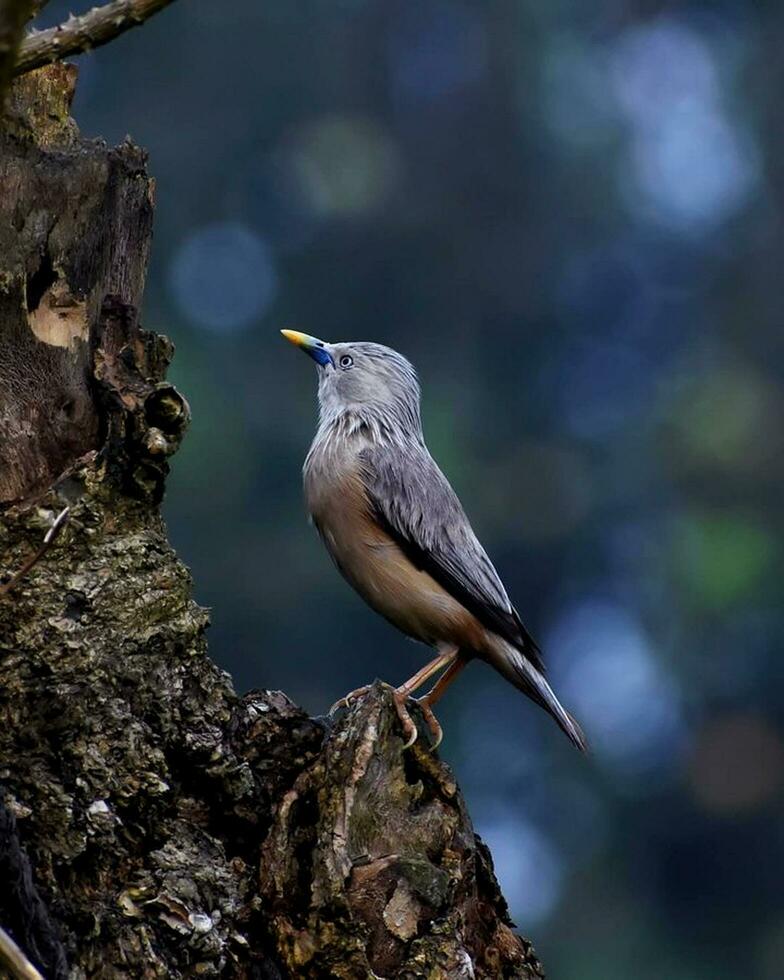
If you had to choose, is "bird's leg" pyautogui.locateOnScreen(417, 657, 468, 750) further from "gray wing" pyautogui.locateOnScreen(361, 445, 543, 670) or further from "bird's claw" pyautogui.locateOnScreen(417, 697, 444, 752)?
"gray wing" pyautogui.locateOnScreen(361, 445, 543, 670)

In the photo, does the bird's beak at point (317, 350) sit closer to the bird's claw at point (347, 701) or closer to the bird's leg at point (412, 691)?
the bird's leg at point (412, 691)

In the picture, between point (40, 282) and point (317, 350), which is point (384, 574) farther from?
point (40, 282)

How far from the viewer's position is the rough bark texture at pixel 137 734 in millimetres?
4453

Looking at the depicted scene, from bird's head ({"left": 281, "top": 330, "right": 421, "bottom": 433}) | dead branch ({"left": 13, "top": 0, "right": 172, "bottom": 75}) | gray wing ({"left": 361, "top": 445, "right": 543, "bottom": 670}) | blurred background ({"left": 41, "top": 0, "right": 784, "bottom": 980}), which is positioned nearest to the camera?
dead branch ({"left": 13, "top": 0, "right": 172, "bottom": 75})

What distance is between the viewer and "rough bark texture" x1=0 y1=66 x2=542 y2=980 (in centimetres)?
445

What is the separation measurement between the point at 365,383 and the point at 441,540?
1.12 metres

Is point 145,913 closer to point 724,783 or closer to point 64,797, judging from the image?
point 64,797

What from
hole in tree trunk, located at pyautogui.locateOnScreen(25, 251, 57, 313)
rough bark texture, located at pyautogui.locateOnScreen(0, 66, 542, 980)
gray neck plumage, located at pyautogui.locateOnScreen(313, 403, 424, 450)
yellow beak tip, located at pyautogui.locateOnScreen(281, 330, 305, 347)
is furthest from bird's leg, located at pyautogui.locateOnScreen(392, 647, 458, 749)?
yellow beak tip, located at pyautogui.locateOnScreen(281, 330, 305, 347)

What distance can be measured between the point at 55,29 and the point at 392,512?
2.79m

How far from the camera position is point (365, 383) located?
7355mm

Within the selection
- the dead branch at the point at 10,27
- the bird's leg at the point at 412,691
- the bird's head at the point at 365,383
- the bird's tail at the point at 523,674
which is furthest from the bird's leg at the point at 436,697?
the dead branch at the point at 10,27

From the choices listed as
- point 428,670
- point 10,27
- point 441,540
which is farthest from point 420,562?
point 10,27

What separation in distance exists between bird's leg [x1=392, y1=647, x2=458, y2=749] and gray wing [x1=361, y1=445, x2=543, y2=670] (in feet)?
0.57

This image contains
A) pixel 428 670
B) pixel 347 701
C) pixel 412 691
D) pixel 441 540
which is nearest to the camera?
pixel 347 701
